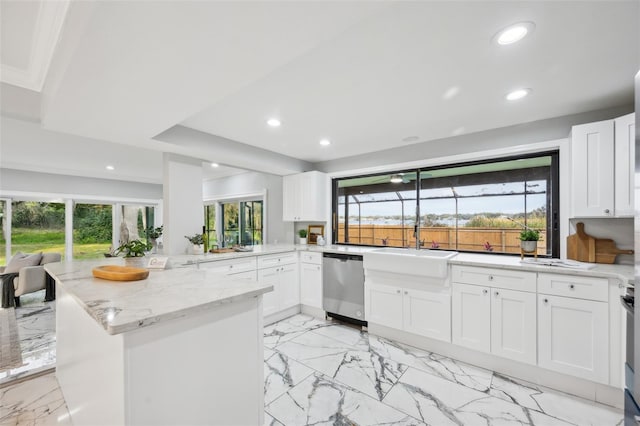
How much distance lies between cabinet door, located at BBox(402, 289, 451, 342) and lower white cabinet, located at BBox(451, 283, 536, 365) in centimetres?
7

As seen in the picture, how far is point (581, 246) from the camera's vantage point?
7.92 feet

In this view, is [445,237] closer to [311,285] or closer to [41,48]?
[311,285]

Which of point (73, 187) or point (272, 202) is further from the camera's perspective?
point (73, 187)

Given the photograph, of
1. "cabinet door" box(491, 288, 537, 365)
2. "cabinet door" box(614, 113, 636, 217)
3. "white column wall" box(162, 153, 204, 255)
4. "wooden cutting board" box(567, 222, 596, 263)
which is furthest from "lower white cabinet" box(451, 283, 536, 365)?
"white column wall" box(162, 153, 204, 255)

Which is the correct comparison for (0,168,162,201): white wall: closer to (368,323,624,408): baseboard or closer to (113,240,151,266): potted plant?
(113,240,151,266): potted plant

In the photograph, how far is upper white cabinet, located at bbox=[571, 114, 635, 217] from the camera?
6.71 ft

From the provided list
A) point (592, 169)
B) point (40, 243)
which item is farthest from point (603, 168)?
point (40, 243)

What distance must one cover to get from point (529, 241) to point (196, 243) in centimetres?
349

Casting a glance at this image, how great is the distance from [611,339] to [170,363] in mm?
2844

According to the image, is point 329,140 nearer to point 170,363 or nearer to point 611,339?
point 170,363

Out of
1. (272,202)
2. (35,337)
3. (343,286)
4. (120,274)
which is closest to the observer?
(120,274)

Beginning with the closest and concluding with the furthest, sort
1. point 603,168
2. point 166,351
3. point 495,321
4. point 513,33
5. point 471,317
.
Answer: point 166,351
point 513,33
point 603,168
point 495,321
point 471,317

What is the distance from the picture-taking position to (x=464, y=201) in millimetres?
3307

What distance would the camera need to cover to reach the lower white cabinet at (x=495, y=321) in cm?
226
